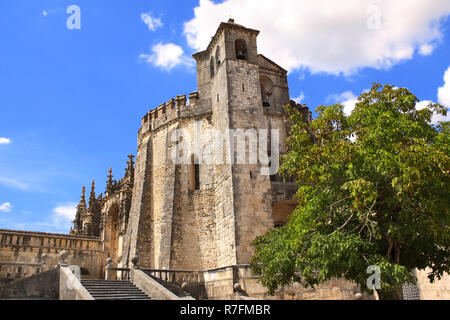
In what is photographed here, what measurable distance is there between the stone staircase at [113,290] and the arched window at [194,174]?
787 centimetres

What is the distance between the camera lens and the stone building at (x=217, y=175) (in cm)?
1617

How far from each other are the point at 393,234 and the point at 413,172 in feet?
5.33

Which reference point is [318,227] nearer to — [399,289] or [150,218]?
[399,289]

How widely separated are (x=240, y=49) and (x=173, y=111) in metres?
4.91

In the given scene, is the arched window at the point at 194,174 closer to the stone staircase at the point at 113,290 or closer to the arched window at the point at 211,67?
the arched window at the point at 211,67

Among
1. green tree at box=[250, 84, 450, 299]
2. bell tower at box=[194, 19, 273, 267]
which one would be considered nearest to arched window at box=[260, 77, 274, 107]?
bell tower at box=[194, 19, 273, 267]

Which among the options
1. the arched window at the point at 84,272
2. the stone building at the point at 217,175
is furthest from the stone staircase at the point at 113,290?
the arched window at the point at 84,272

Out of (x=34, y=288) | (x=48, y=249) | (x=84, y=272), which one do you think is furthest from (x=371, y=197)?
(x=84, y=272)

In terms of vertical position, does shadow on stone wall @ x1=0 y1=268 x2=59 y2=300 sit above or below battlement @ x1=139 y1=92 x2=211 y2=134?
below

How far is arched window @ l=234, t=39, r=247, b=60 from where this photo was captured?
2068 centimetres

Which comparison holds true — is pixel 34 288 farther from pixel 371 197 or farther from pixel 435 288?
pixel 435 288

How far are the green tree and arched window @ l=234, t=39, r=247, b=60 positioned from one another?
31.4 feet

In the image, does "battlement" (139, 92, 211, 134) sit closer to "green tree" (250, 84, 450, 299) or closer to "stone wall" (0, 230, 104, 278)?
"stone wall" (0, 230, 104, 278)
